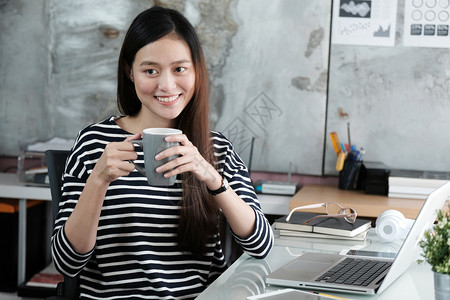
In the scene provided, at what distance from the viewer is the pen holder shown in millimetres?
2914

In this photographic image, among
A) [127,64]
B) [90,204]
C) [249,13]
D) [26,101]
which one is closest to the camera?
[90,204]

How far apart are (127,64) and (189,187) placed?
1.19ft

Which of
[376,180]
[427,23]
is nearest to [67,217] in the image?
[376,180]

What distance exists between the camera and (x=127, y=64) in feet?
5.55

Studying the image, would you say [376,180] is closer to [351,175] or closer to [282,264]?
[351,175]

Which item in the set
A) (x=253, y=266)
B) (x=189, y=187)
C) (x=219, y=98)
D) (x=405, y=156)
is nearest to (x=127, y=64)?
(x=189, y=187)

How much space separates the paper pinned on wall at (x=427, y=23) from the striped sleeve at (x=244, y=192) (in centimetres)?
158

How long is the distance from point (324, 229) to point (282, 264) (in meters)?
0.29

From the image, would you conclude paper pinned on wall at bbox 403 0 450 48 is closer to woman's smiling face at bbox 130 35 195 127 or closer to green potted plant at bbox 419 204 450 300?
woman's smiling face at bbox 130 35 195 127

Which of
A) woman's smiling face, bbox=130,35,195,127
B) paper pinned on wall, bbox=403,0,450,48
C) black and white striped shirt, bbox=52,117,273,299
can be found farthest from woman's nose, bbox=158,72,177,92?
paper pinned on wall, bbox=403,0,450,48

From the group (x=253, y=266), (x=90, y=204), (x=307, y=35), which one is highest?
(x=307, y=35)

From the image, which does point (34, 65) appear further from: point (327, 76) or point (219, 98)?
point (327, 76)

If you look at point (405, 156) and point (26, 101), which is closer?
point (405, 156)

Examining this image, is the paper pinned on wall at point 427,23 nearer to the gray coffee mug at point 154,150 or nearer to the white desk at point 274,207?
the white desk at point 274,207
